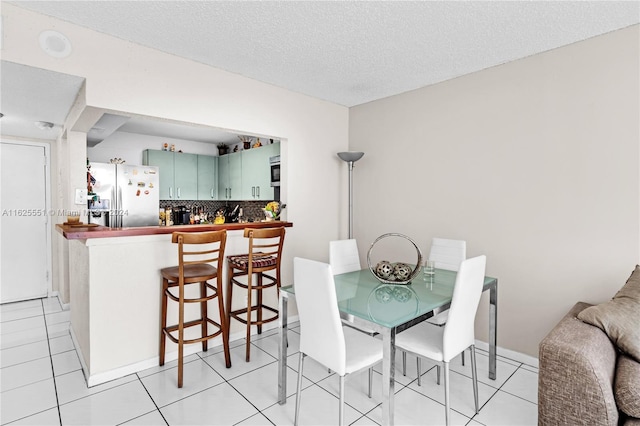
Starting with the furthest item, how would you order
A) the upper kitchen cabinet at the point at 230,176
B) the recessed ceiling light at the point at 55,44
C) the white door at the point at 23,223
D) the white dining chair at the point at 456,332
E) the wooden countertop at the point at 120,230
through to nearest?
the upper kitchen cabinet at the point at 230,176 → the white door at the point at 23,223 → the wooden countertop at the point at 120,230 → the recessed ceiling light at the point at 55,44 → the white dining chair at the point at 456,332

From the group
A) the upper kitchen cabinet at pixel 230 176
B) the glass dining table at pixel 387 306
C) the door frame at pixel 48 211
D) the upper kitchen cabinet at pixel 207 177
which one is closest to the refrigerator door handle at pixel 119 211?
the door frame at pixel 48 211

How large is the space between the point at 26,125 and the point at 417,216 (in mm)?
4435

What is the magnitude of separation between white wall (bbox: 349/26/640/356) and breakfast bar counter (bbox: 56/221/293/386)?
7.21 ft

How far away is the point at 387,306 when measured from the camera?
1911 millimetres

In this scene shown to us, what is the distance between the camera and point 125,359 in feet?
8.48

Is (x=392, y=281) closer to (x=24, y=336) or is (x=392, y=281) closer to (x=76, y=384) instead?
(x=76, y=384)

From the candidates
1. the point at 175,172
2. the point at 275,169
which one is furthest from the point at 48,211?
the point at 275,169

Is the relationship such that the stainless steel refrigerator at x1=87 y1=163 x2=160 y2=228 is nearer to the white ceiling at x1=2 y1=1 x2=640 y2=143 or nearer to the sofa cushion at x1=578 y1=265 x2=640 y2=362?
the white ceiling at x1=2 y1=1 x2=640 y2=143

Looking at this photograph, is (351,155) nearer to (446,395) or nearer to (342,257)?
(342,257)

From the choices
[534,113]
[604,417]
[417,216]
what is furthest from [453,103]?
[604,417]

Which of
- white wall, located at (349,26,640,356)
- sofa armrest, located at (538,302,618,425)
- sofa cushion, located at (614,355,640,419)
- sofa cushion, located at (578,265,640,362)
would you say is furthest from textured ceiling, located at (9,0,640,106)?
sofa cushion, located at (614,355,640,419)

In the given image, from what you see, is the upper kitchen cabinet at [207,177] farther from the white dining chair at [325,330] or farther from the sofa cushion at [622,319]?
the sofa cushion at [622,319]

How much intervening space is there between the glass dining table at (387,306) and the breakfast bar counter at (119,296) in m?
1.20

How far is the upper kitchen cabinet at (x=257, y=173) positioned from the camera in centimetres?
500
